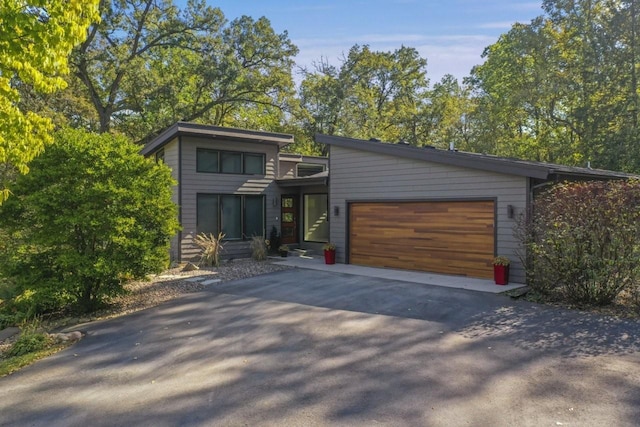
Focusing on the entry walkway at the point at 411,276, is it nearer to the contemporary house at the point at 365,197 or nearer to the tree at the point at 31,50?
the contemporary house at the point at 365,197

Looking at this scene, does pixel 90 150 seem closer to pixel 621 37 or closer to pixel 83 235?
pixel 83 235

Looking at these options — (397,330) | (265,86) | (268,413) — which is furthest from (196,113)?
(268,413)

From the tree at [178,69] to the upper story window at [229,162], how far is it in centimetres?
966

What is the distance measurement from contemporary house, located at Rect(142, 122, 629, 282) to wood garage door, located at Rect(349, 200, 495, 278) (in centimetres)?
2

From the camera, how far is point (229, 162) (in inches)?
544

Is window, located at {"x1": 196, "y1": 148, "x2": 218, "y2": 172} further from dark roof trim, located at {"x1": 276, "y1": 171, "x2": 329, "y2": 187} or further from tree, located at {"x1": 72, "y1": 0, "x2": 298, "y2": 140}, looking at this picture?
tree, located at {"x1": 72, "y1": 0, "x2": 298, "y2": 140}

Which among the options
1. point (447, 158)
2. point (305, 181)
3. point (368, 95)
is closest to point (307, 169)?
point (305, 181)

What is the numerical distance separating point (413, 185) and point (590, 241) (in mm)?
4445

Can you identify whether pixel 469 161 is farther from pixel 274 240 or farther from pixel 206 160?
pixel 206 160

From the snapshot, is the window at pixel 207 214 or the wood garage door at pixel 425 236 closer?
the wood garage door at pixel 425 236

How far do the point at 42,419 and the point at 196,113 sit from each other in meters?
22.1

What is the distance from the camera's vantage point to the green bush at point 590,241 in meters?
6.80

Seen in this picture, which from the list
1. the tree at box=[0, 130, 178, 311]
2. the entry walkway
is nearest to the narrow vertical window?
the entry walkway

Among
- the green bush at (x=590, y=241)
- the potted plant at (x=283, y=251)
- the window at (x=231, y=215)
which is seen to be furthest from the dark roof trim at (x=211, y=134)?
the green bush at (x=590, y=241)
